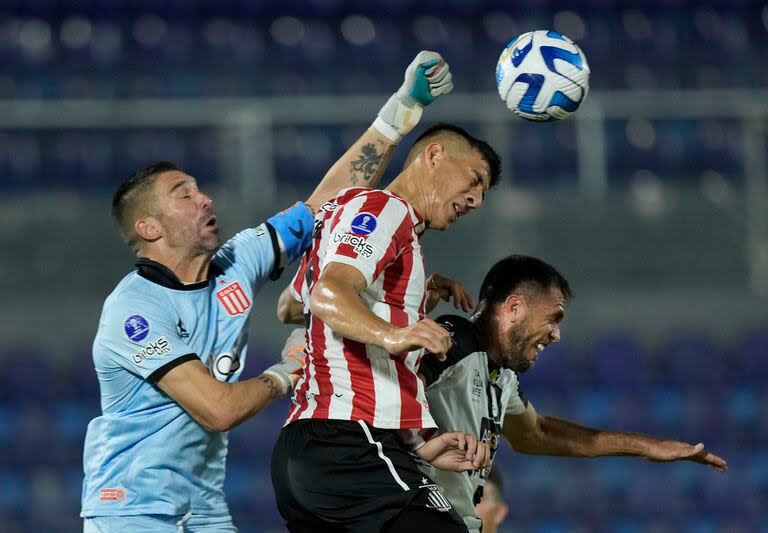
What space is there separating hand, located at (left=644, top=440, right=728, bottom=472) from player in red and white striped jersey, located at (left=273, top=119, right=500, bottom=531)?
1075 mm

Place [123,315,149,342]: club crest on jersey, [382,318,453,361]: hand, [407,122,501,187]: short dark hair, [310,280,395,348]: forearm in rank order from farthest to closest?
1. [407,122,501,187]: short dark hair
2. [123,315,149,342]: club crest on jersey
3. [310,280,395,348]: forearm
4. [382,318,453,361]: hand

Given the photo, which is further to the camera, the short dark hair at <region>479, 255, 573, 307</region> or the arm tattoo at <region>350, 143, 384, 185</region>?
the arm tattoo at <region>350, 143, 384, 185</region>

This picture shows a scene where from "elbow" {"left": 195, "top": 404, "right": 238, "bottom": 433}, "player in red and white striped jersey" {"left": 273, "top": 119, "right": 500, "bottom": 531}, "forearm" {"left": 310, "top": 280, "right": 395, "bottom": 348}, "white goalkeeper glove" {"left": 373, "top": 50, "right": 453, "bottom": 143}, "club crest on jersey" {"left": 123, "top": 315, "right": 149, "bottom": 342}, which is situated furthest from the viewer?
→ "white goalkeeper glove" {"left": 373, "top": 50, "right": 453, "bottom": 143}

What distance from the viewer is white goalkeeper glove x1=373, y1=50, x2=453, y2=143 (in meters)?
4.05

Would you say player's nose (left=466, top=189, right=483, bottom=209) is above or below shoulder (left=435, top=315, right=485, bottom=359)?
above

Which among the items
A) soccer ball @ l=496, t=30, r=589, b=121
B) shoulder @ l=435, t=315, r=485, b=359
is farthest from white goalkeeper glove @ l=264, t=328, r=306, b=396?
soccer ball @ l=496, t=30, r=589, b=121

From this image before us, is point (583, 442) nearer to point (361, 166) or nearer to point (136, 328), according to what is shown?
point (361, 166)

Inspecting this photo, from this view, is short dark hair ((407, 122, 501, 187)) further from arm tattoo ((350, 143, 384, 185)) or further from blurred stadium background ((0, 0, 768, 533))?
blurred stadium background ((0, 0, 768, 533))

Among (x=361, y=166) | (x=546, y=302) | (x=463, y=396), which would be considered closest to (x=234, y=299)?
(x=361, y=166)

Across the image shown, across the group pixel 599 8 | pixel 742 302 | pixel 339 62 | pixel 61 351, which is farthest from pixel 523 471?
pixel 599 8

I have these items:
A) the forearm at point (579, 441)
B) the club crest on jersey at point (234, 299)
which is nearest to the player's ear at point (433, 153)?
the club crest on jersey at point (234, 299)

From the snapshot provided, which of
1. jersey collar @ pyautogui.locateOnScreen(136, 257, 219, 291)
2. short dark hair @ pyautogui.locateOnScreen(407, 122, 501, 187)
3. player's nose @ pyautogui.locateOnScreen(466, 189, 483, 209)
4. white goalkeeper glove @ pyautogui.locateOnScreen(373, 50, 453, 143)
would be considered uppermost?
white goalkeeper glove @ pyautogui.locateOnScreen(373, 50, 453, 143)

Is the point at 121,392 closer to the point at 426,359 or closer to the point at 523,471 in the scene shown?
the point at 426,359

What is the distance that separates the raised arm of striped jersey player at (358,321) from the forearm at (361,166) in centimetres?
113
